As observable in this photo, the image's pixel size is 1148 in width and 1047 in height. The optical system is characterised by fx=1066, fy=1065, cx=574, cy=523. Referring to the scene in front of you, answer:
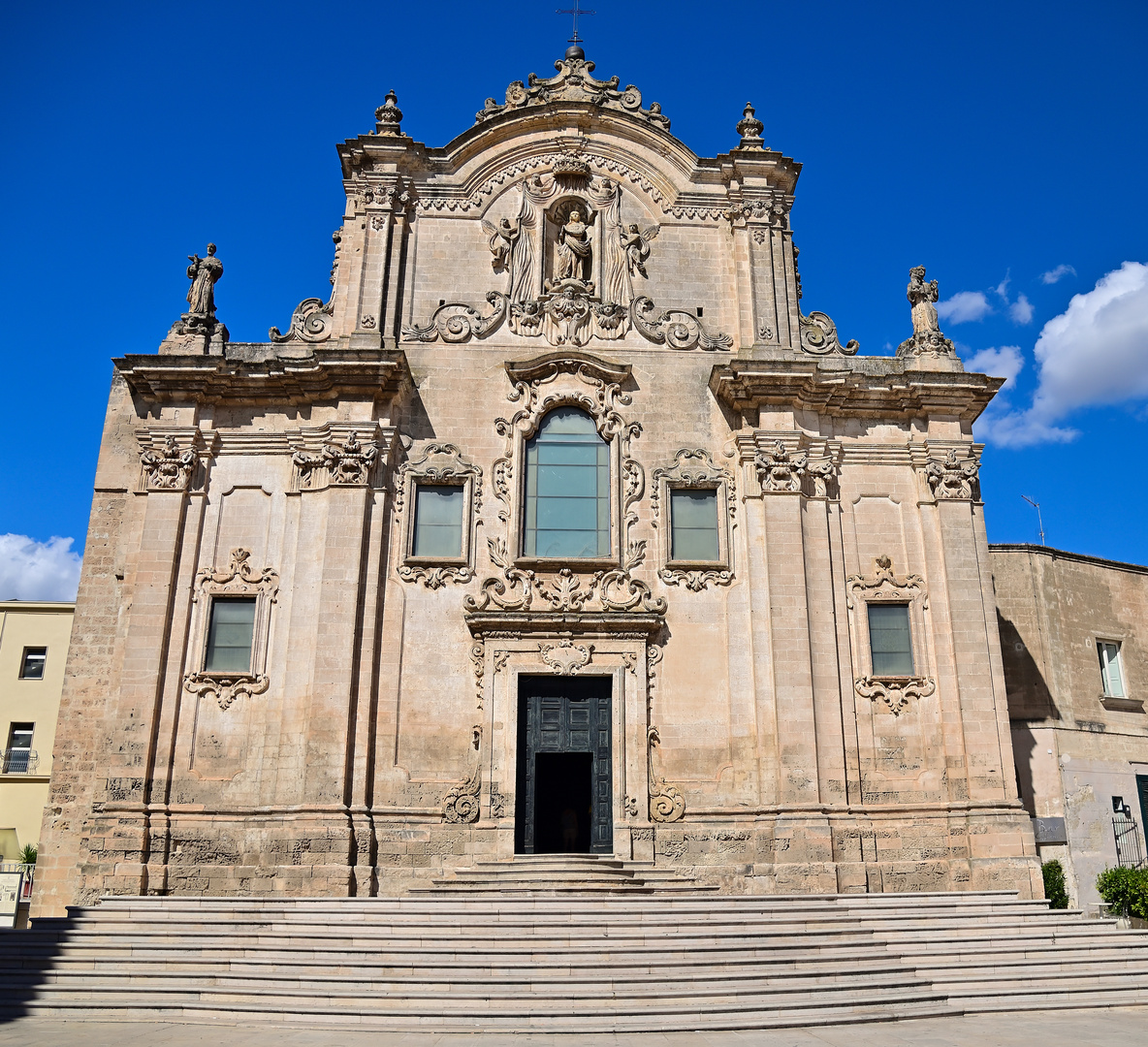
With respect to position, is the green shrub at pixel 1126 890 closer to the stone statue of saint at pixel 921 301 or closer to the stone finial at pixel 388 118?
the stone statue of saint at pixel 921 301

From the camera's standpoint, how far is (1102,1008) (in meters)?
13.4

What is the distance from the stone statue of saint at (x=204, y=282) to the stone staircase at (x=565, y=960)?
10.6 metres

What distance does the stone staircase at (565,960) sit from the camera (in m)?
12.1

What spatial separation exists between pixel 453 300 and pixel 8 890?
14608 millimetres

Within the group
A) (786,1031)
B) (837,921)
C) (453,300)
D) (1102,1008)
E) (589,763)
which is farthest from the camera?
(453,300)

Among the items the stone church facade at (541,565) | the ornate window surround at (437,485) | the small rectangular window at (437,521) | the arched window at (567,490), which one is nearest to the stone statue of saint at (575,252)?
the stone church facade at (541,565)

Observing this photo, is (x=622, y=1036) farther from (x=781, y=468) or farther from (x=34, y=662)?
(x=34, y=662)

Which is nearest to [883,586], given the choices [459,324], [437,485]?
[437,485]

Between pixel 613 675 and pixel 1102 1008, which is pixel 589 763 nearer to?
pixel 613 675

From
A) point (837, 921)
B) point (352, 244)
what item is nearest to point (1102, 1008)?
point (837, 921)

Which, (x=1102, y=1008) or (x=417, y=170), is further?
(x=417, y=170)

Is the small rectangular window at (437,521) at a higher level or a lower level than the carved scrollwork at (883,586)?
higher

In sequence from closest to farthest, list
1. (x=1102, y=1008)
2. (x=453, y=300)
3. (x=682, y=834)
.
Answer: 1. (x=1102, y=1008)
2. (x=682, y=834)
3. (x=453, y=300)

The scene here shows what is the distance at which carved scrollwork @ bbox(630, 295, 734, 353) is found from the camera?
20.0 metres
